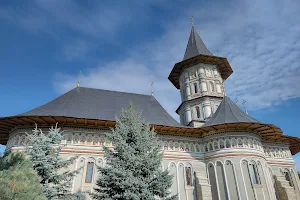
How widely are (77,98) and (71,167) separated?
625cm

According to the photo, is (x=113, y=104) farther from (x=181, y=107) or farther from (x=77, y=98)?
(x=181, y=107)

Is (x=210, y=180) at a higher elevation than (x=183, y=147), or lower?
lower

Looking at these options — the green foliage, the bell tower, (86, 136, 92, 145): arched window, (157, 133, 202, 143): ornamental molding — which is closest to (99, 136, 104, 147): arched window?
(86, 136, 92, 145): arched window

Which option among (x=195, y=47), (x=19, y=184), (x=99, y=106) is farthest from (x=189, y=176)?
(x=195, y=47)

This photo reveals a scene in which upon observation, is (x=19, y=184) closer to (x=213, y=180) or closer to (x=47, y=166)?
(x=47, y=166)

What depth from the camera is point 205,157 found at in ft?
59.7

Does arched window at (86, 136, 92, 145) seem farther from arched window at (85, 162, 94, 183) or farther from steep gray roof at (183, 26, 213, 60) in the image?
steep gray roof at (183, 26, 213, 60)

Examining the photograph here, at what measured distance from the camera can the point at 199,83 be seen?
2409cm

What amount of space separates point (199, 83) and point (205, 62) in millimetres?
2861

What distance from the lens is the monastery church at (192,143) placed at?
15.9 metres

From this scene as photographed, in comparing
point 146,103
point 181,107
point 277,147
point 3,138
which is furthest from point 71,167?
point 277,147

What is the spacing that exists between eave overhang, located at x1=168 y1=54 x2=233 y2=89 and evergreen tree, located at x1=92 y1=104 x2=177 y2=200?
16.3 metres

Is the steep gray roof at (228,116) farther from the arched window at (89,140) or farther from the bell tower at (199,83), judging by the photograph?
the arched window at (89,140)

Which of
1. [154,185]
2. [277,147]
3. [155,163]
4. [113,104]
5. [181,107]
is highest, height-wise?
[181,107]
